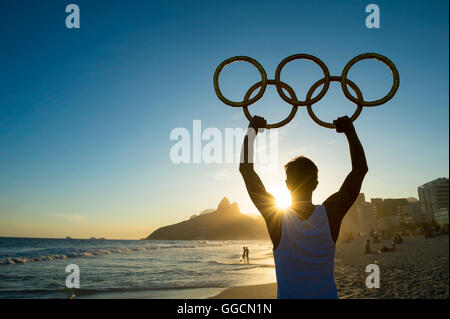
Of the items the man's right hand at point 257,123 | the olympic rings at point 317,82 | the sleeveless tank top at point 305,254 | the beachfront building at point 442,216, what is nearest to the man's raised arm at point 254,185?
the sleeveless tank top at point 305,254

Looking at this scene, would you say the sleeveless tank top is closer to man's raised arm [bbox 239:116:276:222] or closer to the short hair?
man's raised arm [bbox 239:116:276:222]

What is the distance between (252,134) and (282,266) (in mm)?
1162

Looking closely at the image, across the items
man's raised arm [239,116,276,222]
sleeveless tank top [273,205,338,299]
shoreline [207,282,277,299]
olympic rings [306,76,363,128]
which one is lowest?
shoreline [207,282,277,299]

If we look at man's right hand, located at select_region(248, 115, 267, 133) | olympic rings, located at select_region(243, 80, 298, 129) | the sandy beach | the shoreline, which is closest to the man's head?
man's right hand, located at select_region(248, 115, 267, 133)

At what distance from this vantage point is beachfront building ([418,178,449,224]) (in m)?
140

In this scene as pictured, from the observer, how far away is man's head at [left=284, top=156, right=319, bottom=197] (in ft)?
7.66

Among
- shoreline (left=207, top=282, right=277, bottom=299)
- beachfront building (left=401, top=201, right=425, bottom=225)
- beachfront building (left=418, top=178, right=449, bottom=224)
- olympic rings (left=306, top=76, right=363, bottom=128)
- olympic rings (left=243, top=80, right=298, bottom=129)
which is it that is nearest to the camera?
olympic rings (left=306, top=76, right=363, bottom=128)

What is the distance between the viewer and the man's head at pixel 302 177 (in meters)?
2.33

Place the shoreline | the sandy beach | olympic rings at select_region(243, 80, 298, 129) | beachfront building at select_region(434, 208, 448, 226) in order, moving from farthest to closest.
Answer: beachfront building at select_region(434, 208, 448, 226) → the shoreline → the sandy beach → olympic rings at select_region(243, 80, 298, 129)

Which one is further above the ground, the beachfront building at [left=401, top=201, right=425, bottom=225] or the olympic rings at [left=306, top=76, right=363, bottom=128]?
the olympic rings at [left=306, top=76, right=363, bottom=128]

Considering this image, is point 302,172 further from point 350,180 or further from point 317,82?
point 317,82

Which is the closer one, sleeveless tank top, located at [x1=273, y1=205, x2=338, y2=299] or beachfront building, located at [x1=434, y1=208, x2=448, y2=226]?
sleeveless tank top, located at [x1=273, y1=205, x2=338, y2=299]
